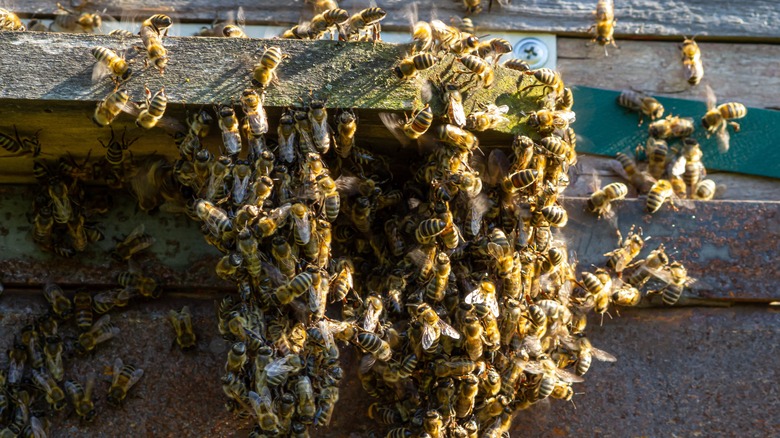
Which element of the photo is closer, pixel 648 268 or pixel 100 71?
pixel 100 71

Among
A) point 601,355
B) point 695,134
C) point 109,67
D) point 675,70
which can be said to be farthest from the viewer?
point 675,70

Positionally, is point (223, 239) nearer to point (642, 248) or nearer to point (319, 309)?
point (319, 309)

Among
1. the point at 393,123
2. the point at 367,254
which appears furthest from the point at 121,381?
the point at 393,123

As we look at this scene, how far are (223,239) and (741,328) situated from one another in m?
2.79

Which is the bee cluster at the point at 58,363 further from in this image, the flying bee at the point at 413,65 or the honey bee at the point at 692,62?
the honey bee at the point at 692,62

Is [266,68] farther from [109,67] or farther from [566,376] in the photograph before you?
[566,376]

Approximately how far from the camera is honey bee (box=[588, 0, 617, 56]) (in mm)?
6395

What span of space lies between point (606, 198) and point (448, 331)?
136 cm

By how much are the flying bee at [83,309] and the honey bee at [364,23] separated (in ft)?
6.47

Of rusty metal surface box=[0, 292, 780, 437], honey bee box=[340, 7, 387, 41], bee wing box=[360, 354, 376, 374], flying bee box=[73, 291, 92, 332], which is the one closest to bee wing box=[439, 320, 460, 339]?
bee wing box=[360, 354, 376, 374]

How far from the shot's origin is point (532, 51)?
255 inches

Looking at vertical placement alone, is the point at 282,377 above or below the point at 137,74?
below

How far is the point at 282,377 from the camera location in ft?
16.2

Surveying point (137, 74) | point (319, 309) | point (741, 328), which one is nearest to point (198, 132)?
point (137, 74)
